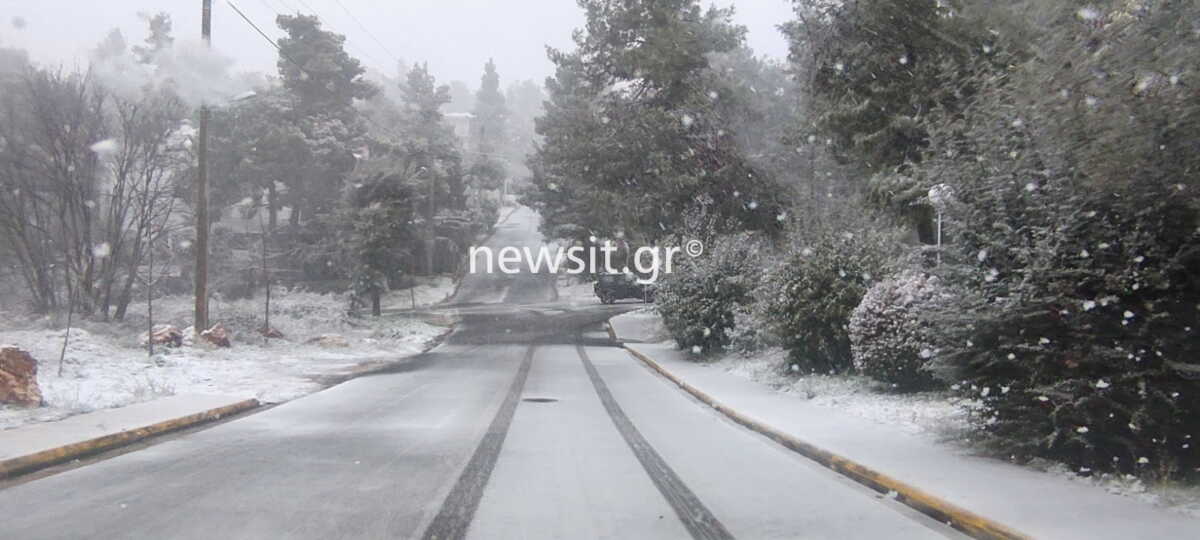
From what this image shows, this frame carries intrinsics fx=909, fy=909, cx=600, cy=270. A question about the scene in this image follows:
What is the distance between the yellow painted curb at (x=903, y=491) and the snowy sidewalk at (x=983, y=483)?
7 cm

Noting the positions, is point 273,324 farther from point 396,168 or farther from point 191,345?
point 396,168

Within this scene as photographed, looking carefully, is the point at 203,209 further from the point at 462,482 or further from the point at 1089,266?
the point at 1089,266

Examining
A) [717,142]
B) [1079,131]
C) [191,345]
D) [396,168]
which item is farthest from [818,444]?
[396,168]

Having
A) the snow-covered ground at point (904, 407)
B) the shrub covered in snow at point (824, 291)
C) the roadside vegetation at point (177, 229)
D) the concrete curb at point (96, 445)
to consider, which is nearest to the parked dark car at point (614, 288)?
the roadside vegetation at point (177, 229)

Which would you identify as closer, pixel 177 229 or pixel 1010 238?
pixel 1010 238

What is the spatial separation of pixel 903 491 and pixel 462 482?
370 centimetres

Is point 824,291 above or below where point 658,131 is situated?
below

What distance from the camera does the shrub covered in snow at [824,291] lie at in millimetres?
14930

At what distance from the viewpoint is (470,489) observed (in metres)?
7.59

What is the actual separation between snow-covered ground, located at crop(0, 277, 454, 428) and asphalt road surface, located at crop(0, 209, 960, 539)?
2.11 metres

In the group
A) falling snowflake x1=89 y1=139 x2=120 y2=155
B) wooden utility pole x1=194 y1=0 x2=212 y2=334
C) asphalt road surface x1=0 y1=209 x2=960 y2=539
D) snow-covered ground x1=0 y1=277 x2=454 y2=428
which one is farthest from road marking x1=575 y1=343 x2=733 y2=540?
falling snowflake x1=89 y1=139 x2=120 y2=155

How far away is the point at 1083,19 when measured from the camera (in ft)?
25.6

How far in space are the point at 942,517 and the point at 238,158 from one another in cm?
4420

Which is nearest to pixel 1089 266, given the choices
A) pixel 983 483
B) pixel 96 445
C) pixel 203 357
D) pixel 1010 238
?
pixel 1010 238
